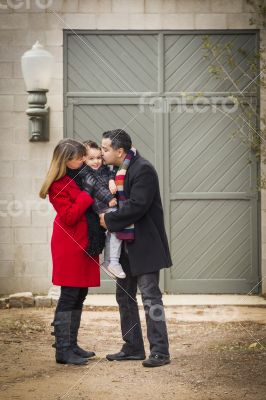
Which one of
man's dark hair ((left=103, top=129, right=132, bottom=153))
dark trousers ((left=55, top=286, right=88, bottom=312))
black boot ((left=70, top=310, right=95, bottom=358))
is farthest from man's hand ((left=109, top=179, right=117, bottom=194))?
black boot ((left=70, top=310, right=95, bottom=358))

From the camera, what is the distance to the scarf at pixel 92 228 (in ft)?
24.0

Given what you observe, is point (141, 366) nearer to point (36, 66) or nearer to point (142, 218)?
point (142, 218)

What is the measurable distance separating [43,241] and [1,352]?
3.50 meters

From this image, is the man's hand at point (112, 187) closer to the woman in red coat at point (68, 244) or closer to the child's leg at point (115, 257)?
the woman in red coat at point (68, 244)

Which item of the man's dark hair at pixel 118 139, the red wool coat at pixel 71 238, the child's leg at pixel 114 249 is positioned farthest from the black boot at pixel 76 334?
the man's dark hair at pixel 118 139

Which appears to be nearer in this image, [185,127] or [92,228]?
[92,228]

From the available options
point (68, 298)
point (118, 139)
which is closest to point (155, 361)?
point (68, 298)

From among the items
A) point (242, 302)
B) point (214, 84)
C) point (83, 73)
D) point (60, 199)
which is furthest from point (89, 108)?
point (60, 199)

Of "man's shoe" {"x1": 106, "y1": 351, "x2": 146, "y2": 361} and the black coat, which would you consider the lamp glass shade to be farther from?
"man's shoe" {"x1": 106, "y1": 351, "x2": 146, "y2": 361}

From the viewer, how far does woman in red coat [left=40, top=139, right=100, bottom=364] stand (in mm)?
7309

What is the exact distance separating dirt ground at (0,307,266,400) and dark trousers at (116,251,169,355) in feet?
0.57

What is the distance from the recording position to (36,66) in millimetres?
10859

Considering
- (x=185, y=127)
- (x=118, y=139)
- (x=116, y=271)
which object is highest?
(x=185, y=127)

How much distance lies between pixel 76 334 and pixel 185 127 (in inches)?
177
